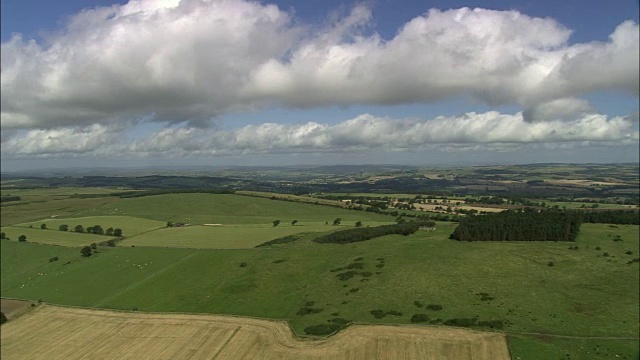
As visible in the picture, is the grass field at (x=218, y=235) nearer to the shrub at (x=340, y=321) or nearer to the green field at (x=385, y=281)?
the green field at (x=385, y=281)

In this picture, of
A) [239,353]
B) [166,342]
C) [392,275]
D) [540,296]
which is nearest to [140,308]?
[166,342]

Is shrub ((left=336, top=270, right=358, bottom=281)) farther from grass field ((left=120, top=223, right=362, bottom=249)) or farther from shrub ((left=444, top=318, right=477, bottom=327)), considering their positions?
grass field ((left=120, top=223, right=362, bottom=249))

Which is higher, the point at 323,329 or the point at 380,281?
the point at 380,281

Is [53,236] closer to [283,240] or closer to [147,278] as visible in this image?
[147,278]

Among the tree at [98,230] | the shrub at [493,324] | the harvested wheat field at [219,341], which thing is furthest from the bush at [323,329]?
the tree at [98,230]

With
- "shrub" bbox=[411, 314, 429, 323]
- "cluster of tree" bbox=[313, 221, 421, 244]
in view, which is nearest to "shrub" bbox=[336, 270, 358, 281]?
"shrub" bbox=[411, 314, 429, 323]

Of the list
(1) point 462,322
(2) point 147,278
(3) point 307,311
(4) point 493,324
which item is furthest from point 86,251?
(4) point 493,324

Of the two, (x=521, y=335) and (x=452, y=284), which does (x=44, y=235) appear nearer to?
(x=452, y=284)

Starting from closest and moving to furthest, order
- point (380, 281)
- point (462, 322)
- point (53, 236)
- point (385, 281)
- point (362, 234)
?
point (462, 322), point (385, 281), point (380, 281), point (362, 234), point (53, 236)
